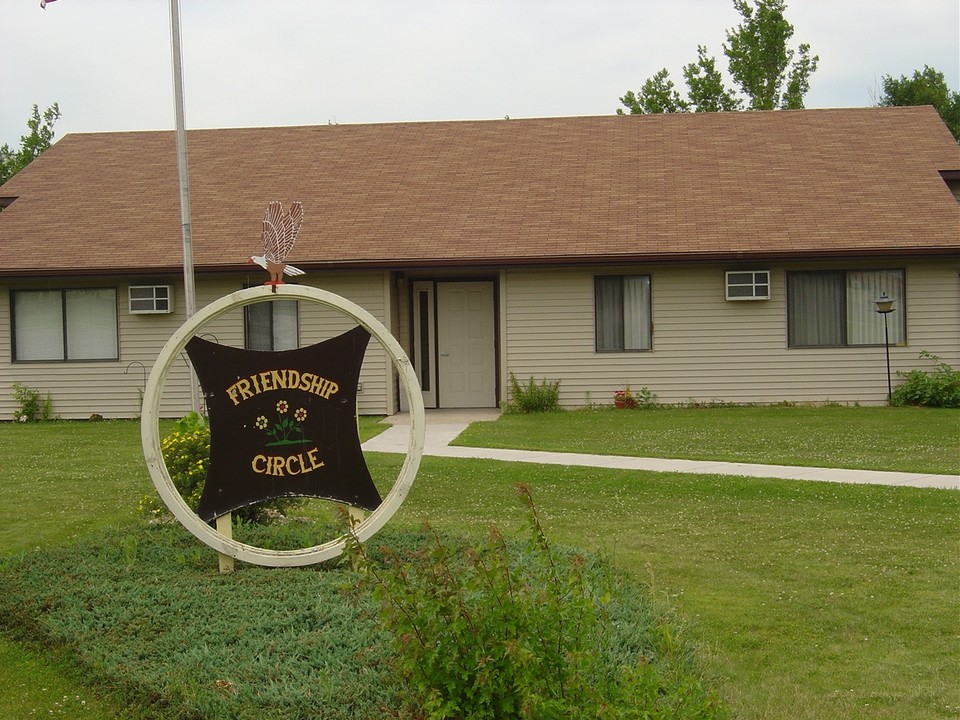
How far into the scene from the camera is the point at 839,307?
18922mm

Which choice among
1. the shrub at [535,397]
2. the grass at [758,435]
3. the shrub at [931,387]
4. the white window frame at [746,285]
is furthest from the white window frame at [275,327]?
the shrub at [931,387]

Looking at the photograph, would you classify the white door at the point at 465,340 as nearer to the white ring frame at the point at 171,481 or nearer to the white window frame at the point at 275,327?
the white window frame at the point at 275,327

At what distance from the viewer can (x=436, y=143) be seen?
23.2m

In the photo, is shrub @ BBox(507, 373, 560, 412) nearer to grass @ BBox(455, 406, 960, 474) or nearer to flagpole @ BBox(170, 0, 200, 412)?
grass @ BBox(455, 406, 960, 474)

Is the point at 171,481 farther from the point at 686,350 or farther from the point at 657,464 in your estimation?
the point at 686,350

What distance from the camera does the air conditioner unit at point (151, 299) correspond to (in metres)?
19.0

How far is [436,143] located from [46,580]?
1720cm

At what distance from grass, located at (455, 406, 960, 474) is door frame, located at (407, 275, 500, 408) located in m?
2.02

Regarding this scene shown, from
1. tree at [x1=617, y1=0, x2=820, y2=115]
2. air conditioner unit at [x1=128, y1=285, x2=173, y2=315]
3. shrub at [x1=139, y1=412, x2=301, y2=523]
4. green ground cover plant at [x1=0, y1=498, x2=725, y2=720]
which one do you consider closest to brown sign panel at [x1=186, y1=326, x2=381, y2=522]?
green ground cover plant at [x1=0, y1=498, x2=725, y2=720]

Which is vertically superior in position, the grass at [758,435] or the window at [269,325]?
the window at [269,325]

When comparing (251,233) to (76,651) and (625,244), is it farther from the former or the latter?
(76,651)

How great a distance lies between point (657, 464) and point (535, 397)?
666cm

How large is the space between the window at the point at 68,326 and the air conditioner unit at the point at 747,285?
10.8 m

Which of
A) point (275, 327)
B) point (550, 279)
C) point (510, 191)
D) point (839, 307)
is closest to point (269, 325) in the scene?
point (275, 327)
